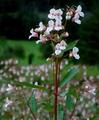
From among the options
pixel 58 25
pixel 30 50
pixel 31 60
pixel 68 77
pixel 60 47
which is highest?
pixel 30 50

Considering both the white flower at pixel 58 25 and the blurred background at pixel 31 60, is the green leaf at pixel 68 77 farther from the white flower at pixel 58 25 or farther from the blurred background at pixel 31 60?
the white flower at pixel 58 25

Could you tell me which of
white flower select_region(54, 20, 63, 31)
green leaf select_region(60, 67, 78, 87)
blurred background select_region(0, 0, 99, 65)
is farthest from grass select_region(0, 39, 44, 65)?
white flower select_region(54, 20, 63, 31)

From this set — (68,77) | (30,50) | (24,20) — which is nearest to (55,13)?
(68,77)

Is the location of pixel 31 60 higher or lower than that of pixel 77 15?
higher

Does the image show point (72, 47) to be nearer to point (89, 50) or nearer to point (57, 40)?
point (57, 40)

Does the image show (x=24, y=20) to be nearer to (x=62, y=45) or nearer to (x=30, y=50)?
(x=30, y=50)

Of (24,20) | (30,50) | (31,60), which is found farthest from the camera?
(24,20)

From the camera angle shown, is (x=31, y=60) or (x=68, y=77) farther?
(x=31, y=60)

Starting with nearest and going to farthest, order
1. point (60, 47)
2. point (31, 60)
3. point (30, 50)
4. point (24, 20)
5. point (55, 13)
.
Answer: point (60, 47) → point (55, 13) → point (31, 60) → point (30, 50) → point (24, 20)

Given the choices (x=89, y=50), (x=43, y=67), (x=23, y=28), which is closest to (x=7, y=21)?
(x=23, y=28)
